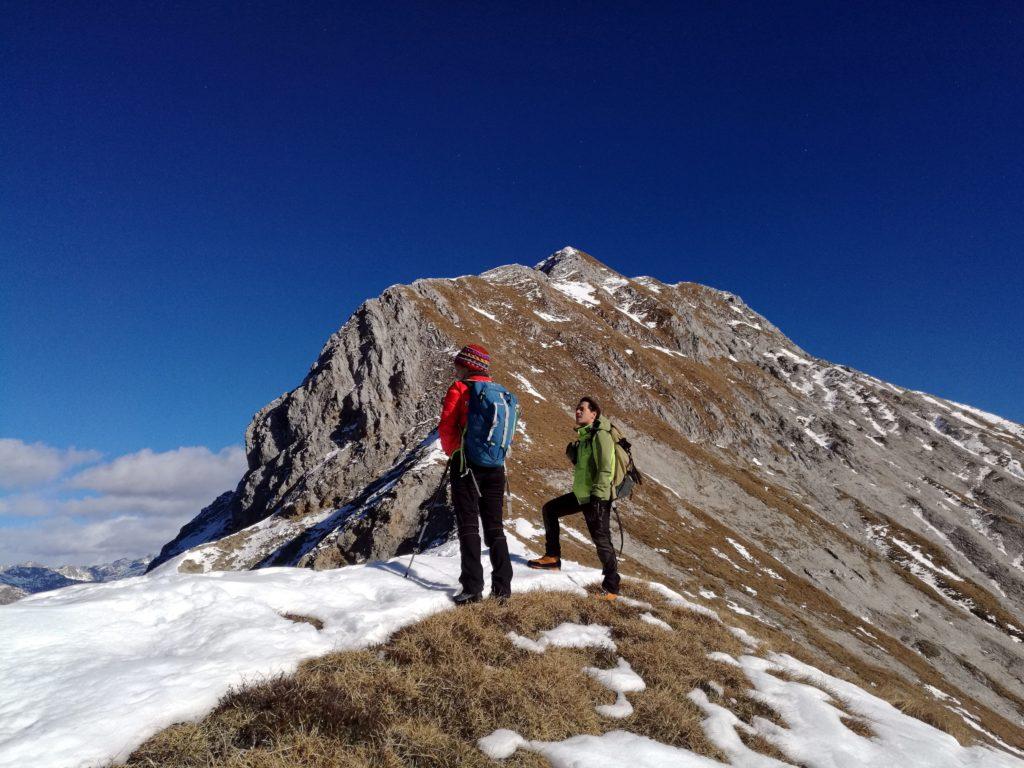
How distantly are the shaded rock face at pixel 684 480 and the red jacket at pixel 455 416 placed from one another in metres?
13.1

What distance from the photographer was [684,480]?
55.9 metres

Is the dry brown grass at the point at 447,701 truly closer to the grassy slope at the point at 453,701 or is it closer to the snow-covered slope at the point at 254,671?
the grassy slope at the point at 453,701

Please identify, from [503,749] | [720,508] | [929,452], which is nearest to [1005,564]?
[929,452]

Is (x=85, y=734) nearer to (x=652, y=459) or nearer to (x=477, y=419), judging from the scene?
(x=477, y=419)

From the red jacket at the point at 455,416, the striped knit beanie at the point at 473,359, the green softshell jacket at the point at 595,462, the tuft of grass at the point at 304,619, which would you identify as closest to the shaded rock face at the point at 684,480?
the green softshell jacket at the point at 595,462

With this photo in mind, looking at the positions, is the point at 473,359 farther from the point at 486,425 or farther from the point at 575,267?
the point at 575,267

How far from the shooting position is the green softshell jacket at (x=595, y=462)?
9.29m

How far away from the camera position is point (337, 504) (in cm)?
3875

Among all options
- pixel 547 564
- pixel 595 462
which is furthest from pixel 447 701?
pixel 547 564

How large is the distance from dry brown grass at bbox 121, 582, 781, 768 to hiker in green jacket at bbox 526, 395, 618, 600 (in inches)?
61.0

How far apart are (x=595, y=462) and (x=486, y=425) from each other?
8.99 feet

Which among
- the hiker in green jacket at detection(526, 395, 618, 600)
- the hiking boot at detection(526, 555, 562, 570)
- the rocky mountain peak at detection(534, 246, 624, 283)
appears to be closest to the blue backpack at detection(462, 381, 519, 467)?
the hiker in green jacket at detection(526, 395, 618, 600)

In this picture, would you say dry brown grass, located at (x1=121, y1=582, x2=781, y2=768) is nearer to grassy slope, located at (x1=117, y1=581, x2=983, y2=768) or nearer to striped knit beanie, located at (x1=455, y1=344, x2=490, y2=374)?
grassy slope, located at (x1=117, y1=581, x2=983, y2=768)

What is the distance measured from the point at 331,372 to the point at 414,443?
16451 millimetres
